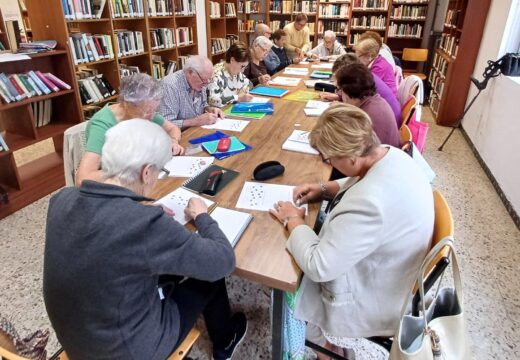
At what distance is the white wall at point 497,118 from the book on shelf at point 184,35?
12.8ft

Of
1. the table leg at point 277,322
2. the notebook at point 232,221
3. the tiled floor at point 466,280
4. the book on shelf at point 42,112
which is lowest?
the tiled floor at point 466,280

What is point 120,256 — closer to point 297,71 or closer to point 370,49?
point 370,49

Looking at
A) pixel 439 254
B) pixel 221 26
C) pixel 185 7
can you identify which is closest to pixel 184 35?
pixel 185 7

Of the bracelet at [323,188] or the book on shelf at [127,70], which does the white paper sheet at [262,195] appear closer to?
the bracelet at [323,188]

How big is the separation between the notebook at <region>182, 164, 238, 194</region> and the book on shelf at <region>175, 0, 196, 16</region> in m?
3.98

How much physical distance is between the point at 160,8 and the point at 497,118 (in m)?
4.07

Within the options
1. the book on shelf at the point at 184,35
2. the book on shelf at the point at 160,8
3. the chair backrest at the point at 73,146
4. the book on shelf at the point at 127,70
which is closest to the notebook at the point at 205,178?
the chair backrest at the point at 73,146

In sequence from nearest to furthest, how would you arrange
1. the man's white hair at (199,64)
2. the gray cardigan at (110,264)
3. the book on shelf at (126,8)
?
the gray cardigan at (110,264) < the man's white hair at (199,64) < the book on shelf at (126,8)

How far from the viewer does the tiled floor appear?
1.68 m

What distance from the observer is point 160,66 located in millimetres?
4602

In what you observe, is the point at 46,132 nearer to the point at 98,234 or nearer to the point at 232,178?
the point at 232,178

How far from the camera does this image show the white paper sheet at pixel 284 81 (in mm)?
3557

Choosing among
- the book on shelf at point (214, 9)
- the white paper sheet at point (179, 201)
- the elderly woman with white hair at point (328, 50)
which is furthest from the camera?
the book on shelf at point (214, 9)

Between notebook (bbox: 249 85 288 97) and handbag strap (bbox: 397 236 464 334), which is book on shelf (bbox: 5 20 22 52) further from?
handbag strap (bbox: 397 236 464 334)
